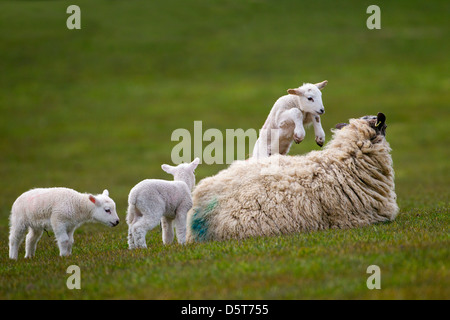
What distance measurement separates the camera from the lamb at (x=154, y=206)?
9.06 meters

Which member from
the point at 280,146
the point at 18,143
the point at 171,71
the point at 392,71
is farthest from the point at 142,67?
the point at 280,146

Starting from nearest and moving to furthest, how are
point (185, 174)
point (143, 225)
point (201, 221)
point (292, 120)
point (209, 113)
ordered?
point (143, 225), point (201, 221), point (292, 120), point (185, 174), point (209, 113)

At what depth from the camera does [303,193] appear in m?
9.55

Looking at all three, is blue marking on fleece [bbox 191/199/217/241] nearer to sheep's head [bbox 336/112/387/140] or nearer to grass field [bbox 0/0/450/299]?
grass field [bbox 0/0/450/299]

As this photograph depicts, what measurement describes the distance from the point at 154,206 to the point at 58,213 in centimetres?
151

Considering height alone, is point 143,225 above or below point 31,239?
above

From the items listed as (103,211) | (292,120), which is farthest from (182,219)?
(292,120)

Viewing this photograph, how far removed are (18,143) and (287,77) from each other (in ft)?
74.7

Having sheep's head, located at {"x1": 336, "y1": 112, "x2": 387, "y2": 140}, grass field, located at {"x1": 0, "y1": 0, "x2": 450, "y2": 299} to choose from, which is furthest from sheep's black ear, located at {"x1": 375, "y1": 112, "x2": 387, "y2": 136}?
grass field, located at {"x1": 0, "y1": 0, "x2": 450, "y2": 299}

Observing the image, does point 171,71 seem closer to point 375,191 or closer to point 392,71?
point 392,71

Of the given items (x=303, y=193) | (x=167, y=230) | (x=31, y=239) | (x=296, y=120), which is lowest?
(x=31, y=239)

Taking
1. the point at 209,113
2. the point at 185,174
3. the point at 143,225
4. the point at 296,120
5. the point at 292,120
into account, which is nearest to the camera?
the point at 143,225

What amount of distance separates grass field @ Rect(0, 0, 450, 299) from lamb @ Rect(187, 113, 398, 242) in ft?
2.13

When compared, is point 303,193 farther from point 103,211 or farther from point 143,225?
point 103,211
